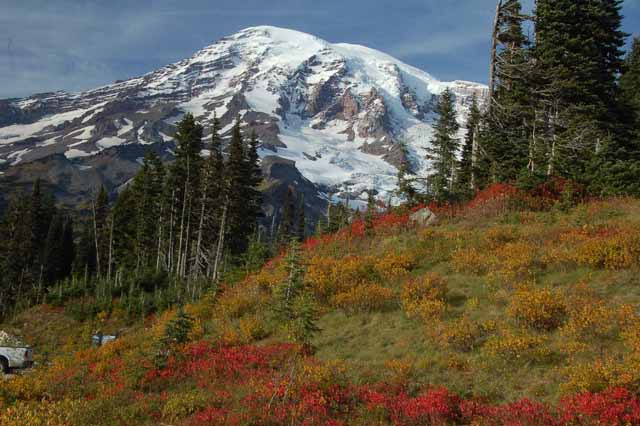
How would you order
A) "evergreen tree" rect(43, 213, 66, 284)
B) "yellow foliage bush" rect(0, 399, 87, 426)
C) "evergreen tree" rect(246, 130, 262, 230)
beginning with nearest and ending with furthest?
1. "yellow foliage bush" rect(0, 399, 87, 426)
2. "evergreen tree" rect(246, 130, 262, 230)
3. "evergreen tree" rect(43, 213, 66, 284)

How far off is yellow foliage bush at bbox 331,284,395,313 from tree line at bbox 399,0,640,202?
9.92 meters

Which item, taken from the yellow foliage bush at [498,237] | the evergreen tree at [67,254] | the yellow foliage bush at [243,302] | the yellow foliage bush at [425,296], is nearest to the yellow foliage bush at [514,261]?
the yellow foliage bush at [498,237]

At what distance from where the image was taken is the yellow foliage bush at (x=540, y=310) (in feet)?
32.4

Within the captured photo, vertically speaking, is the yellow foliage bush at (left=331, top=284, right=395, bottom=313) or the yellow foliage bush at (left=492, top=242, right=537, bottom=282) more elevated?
the yellow foliage bush at (left=492, top=242, right=537, bottom=282)

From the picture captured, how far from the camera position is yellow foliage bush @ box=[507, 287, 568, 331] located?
9.88 m

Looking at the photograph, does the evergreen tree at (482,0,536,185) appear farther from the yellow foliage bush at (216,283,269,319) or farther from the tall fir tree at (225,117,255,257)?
the tall fir tree at (225,117,255,257)

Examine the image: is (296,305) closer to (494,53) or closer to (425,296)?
(425,296)

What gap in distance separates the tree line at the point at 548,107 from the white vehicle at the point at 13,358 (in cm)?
1837

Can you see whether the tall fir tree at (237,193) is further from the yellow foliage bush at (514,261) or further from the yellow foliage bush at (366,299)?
the yellow foliage bush at (514,261)

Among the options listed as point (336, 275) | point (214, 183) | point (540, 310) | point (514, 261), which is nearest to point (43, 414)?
point (336, 275)

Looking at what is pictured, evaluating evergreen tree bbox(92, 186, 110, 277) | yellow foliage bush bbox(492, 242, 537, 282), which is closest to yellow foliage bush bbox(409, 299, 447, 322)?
yellow foliage bush bbox(492, 242, 537, 282)

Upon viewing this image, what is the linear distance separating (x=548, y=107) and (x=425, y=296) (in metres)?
21.5

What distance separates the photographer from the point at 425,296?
12.2 m

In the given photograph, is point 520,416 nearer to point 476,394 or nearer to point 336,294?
point 476,394
